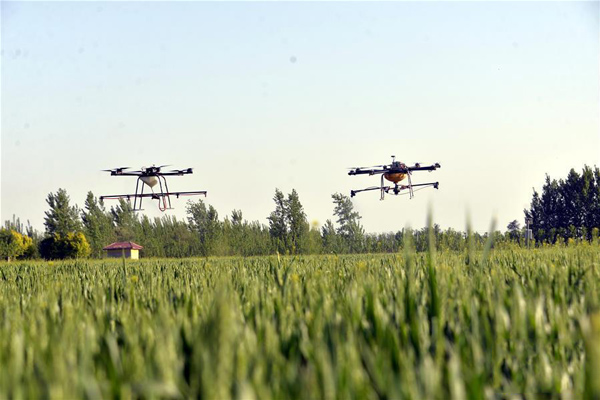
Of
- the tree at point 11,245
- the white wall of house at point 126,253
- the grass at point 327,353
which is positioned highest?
the tree at point 11,245

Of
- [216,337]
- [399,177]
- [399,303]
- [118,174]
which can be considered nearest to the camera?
[216,337]

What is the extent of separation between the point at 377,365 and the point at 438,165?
30.2m

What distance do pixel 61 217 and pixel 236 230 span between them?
17.0m

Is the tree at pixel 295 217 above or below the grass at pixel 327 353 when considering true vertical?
above

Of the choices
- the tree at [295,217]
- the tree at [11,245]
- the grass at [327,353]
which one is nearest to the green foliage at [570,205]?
the tree at [295,217]

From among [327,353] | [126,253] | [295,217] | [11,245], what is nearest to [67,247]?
[126,253]

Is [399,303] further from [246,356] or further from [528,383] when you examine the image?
[246,356]

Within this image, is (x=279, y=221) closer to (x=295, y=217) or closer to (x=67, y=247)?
(x=295, y=217)

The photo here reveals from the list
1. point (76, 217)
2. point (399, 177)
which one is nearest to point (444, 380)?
point (399, 177)

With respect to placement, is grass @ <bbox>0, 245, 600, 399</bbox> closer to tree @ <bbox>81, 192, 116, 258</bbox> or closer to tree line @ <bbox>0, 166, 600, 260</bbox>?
tree line @ <bbox>0, 166, 600, 260</bbox>

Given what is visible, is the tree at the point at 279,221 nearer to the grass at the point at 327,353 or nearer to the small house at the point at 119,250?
the small house at the point at 119,250

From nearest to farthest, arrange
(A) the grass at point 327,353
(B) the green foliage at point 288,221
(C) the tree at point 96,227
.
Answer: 1. (A) the grass at point 327,353
2. (B) the green foliage at point 288,221
3. (C) the tree at point 96,227

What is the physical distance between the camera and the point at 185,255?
5906 cm

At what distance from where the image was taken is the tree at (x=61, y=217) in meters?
62.8
